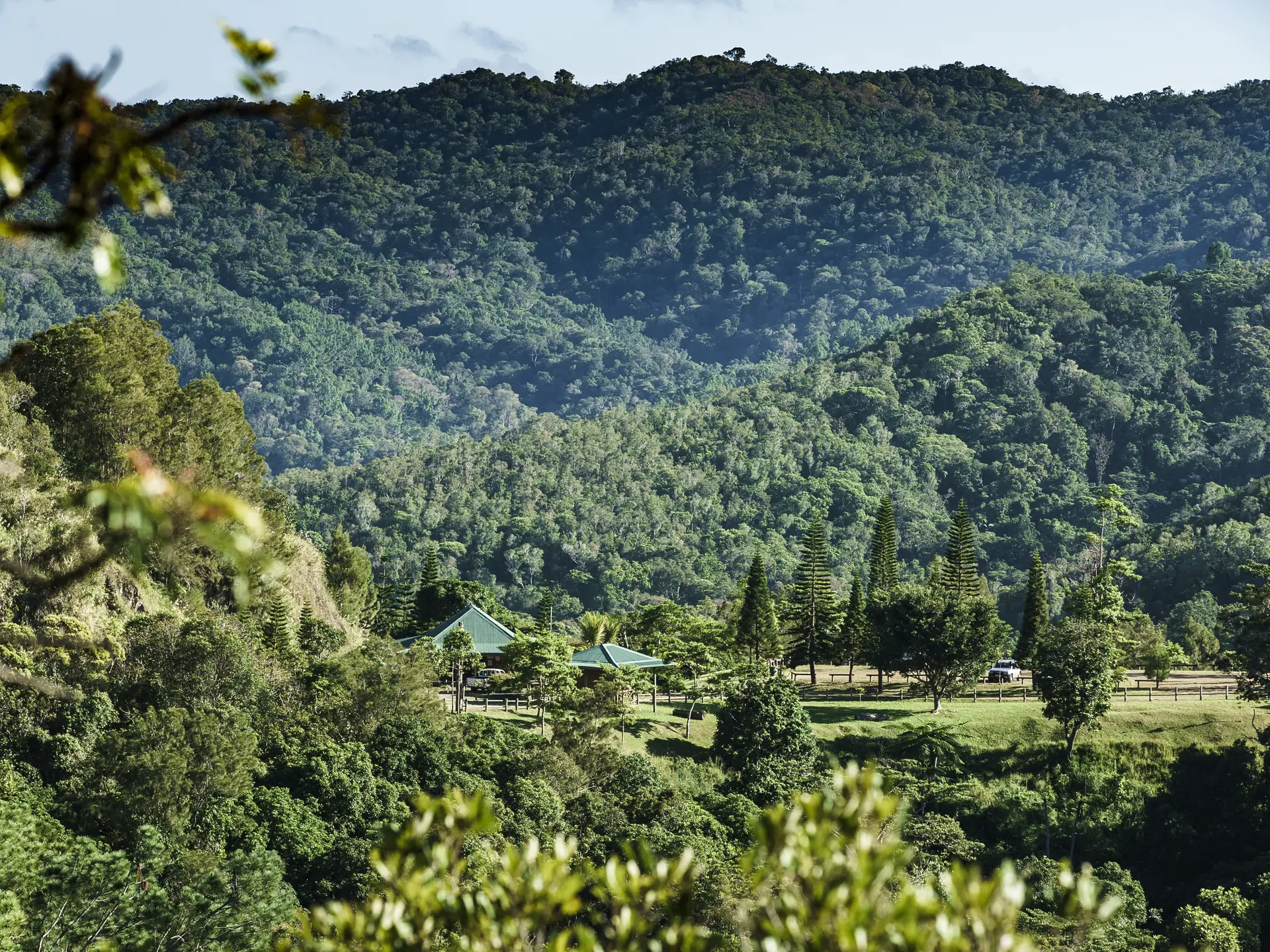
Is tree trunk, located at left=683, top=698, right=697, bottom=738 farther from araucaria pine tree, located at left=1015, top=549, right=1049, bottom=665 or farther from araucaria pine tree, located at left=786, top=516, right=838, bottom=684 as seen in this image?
araucaria pine tree, located at left=1015, top=549, right=1049, bottom=665

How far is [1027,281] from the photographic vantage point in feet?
520

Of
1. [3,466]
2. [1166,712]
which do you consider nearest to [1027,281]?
[1166,712]

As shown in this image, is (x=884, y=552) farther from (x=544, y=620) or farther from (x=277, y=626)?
(x=277, y=626)

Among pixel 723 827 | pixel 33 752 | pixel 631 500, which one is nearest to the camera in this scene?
pixel 33 752

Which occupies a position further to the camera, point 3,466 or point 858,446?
point 858,446

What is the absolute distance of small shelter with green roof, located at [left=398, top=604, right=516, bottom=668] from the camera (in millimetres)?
54438

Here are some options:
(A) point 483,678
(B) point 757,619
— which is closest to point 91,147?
(A) point 483,678

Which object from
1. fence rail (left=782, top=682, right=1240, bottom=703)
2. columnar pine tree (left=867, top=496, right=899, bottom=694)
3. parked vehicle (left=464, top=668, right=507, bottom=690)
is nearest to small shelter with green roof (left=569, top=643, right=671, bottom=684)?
parked vehicle (left=464, top=668, right=507, bottom=690)

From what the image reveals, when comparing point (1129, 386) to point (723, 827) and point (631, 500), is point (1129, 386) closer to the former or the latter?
point (631, 500)

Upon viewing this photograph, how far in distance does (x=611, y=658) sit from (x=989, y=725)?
13.6 m

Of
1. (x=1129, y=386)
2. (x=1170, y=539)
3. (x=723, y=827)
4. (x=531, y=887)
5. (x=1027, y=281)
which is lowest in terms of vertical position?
(x=723, y=827)

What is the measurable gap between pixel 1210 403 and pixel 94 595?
437 feet

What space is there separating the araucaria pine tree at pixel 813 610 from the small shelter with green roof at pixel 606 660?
808 cm

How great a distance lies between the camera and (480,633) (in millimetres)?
55938
